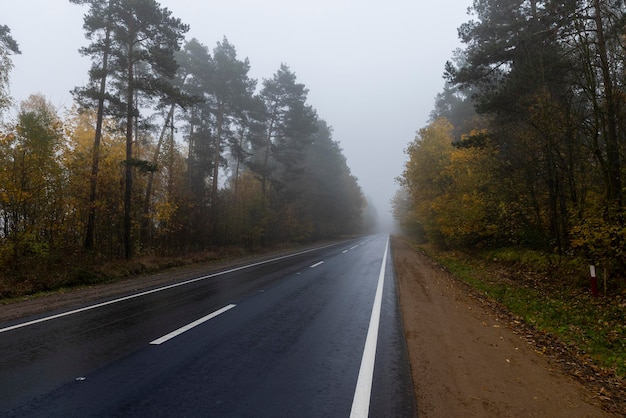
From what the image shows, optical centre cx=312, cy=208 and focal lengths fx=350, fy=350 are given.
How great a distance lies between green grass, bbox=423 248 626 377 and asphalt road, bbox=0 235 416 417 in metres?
2.86

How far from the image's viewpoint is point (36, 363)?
4.54 metres

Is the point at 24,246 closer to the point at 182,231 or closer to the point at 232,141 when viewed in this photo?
the point at 182,231

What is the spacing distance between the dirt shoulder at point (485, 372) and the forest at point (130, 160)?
11.4 metres

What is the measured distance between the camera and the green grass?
5621mm

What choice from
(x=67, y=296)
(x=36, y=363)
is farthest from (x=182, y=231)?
(x=36, y=363)

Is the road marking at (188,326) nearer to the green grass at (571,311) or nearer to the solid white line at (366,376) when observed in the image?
the solid white line at (366,376)

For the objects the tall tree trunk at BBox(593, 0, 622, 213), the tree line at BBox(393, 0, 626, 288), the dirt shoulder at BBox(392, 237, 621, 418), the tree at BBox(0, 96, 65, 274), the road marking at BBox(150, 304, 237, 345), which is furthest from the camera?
the tree at BBox(0, 96, 65, 274)

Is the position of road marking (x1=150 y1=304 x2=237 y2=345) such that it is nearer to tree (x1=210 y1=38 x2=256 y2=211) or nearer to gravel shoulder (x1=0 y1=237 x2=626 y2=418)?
gravel shoulder (x1=0 y1=237 x2=626 y2=418)

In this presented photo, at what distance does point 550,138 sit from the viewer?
35.0 ft

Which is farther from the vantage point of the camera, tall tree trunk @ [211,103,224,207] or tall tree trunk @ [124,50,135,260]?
tall tree trunk @ [211,103,224,207]

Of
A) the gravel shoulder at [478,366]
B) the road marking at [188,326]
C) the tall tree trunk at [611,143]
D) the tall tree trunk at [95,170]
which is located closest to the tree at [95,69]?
the tall tree trunk at [95,170]

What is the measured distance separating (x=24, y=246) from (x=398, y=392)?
1389 centimetres

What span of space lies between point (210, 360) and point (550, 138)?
444 inches

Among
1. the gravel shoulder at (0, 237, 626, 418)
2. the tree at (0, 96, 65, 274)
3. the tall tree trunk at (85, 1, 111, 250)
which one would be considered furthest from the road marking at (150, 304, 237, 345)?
the tall tree trunk at (85, 1, 111, 250)
